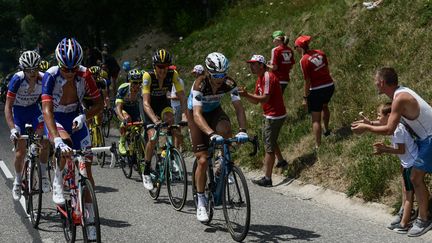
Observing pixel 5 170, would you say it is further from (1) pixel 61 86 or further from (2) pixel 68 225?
(2) pixel 68 225

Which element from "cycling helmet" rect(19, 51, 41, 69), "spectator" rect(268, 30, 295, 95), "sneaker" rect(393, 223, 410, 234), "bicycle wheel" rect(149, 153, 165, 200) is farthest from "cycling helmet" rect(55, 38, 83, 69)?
"spectator" rect(268, 30, 295, 95)

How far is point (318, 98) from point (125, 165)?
163 inches

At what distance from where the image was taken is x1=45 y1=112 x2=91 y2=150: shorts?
7160 mm

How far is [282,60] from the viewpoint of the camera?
1212cm

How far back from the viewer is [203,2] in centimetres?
2916

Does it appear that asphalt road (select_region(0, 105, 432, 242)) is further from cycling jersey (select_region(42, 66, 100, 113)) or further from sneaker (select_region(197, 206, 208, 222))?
cycling jersey (select_region(42, 66, 100, 113))

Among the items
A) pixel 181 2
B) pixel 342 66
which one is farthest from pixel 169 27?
pixel 342 66

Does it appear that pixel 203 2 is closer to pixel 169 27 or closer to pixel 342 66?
pixel 169 27

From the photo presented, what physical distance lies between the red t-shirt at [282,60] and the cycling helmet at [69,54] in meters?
6.06

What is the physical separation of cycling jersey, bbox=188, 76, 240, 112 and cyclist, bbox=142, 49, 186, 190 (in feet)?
4.87

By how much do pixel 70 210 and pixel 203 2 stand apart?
77.6 ft

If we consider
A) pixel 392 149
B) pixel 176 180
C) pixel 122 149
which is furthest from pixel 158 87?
pixel 392 149

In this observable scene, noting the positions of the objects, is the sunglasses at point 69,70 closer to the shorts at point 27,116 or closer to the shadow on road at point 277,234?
the shorts at point 27,116

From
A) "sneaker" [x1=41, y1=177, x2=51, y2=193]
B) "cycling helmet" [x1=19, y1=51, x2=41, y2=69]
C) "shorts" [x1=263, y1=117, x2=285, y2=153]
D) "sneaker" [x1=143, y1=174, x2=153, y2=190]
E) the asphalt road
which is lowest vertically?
the asphalt road
